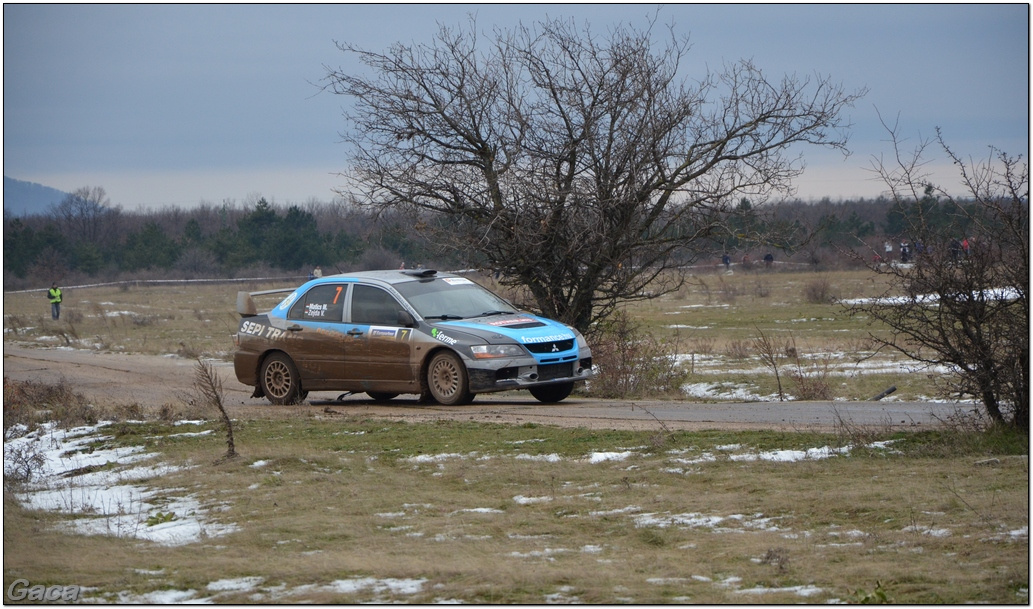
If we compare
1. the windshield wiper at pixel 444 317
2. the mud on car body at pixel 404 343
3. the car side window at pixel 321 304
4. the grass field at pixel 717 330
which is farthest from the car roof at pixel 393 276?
the grass field at pixel 717 330

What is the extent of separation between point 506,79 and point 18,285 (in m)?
61.5

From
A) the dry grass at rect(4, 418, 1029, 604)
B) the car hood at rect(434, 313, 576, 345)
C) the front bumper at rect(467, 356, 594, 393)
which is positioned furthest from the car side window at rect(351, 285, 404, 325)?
the dry grass at rect(4, 418, 1029, 604)

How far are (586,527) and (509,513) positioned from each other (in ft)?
2.24

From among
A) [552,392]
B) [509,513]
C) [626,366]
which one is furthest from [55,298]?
[509,513]

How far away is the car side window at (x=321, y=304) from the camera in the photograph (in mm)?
14125

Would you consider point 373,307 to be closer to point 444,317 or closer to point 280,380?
point 444,317

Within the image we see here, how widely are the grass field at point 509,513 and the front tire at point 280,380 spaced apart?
6.46ft

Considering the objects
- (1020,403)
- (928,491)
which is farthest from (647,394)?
(928,491)

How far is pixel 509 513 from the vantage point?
7234 mm

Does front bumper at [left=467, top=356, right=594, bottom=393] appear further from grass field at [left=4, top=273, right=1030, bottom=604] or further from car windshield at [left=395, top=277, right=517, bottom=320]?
grass field at [left=4, top=273, right=1030, bottom=604]

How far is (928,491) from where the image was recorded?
23.1ft

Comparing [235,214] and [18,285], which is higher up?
[235,214]

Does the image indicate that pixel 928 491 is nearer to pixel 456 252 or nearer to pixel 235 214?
pixel 456 252

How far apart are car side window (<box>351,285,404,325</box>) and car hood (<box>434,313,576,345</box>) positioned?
0.68 m
